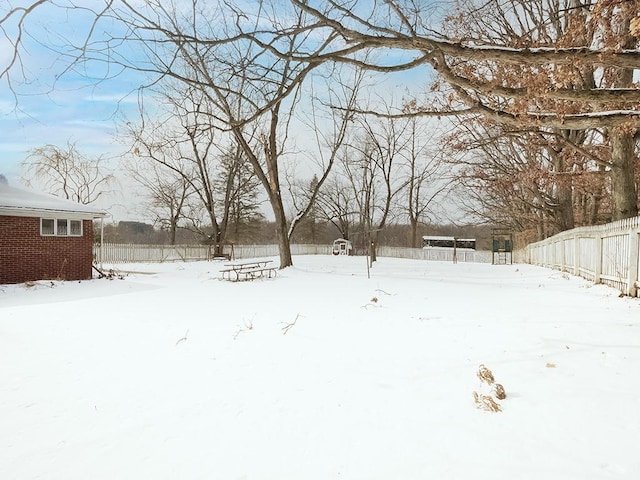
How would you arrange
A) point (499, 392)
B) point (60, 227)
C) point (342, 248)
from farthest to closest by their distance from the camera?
1. point (342, 248)
2. point (60, 227)
3. point (499, 392)

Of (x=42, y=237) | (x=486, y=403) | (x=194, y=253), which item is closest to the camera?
(x=486, y=403)

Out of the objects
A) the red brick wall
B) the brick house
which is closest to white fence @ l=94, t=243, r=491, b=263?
the red brick wall

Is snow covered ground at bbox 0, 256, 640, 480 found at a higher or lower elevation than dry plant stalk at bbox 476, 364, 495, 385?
lower

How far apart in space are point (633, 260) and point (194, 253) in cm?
2762

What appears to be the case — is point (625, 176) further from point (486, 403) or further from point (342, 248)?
point (342, 248)

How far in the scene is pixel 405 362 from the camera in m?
4.14

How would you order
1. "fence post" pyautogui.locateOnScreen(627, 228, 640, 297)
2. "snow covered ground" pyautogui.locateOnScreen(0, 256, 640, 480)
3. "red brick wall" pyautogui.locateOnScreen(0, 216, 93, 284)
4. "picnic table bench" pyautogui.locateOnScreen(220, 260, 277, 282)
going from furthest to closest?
"picnic table bench" pyautogui.locateOnScreen(220, 260, 277, 282) → "red brick wall" pyautogui.locateOnScreen(0, 216, 93, 284) → "fence post" pyautogui.locateOnScreen(627, 228, 640, 297) → "snow covered ground" pyautogui.locateOnScreen(0, 256, 640, 480)

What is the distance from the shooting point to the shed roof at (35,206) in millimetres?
12805

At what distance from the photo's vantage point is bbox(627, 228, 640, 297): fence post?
687 centimetres

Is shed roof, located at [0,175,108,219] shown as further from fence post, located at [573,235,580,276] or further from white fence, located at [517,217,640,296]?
fence post, located at [573,235,580,276]

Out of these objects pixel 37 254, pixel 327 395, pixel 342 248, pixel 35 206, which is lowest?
pixel 327 395

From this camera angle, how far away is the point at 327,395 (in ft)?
11.3

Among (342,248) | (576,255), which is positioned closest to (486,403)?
(576,255)

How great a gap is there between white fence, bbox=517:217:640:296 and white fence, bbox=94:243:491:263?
19.1m
